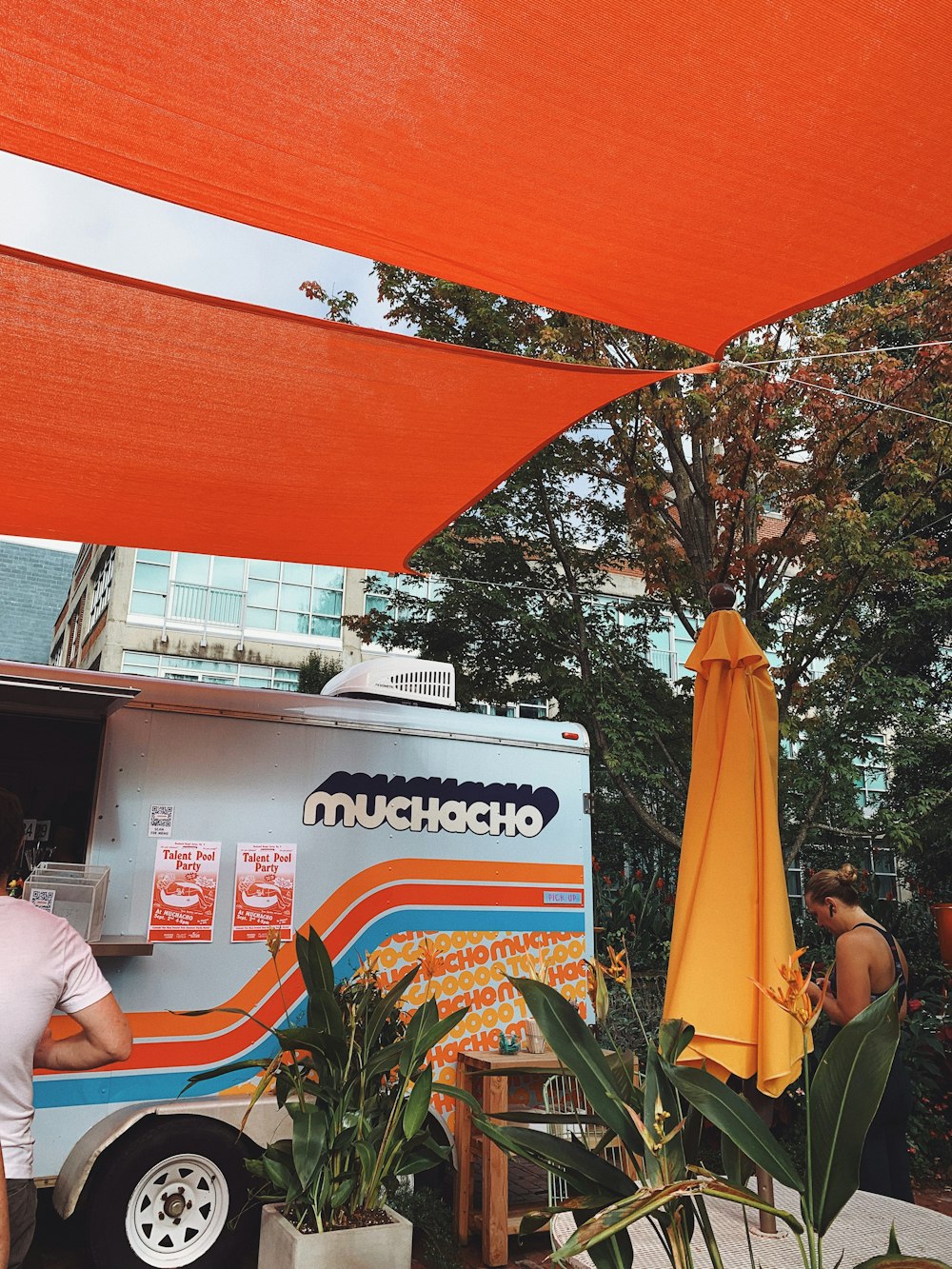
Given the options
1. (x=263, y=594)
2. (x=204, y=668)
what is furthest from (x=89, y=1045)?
(x=263, y=594)

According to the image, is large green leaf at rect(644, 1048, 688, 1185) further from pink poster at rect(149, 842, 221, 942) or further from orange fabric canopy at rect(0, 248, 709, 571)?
pink poster at rect(149, 842, 221, 942)

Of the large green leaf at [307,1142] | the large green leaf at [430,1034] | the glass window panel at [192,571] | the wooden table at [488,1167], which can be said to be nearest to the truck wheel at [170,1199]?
the wooden table at [488,1167]

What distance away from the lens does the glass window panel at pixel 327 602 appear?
72.3 feet

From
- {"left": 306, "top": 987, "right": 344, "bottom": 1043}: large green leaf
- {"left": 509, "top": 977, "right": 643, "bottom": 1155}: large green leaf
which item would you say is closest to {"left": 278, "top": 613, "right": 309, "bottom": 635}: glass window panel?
{"left": 306, "top": 987, "right": 344, "bottom": 1043}: large green leaf

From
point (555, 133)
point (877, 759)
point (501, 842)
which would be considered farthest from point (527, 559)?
point (555, 133)

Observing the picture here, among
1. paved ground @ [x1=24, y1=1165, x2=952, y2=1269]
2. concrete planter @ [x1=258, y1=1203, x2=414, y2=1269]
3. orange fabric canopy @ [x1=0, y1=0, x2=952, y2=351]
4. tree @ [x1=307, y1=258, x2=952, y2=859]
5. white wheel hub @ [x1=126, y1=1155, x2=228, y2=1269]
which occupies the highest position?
tree @ [x1=307, y1=258, x2=952, y2=859]

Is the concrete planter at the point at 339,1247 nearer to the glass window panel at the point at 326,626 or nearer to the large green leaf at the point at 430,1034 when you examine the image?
the large green leaf at the point at 430,1034

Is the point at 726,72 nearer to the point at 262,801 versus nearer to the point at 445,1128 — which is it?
the point at 262,801

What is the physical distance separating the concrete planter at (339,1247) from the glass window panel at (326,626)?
18887mm

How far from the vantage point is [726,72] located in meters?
2.41

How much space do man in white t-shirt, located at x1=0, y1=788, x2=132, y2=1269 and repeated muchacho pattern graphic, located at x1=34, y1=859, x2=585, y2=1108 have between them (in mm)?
2279

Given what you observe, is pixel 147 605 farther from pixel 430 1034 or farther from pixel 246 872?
pixel 430 1034

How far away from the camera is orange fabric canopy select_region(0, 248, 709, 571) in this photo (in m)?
3.26

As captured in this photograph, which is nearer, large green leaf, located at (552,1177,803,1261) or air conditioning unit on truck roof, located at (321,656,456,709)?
large green leaf, located at (552,1177,803,1261)
